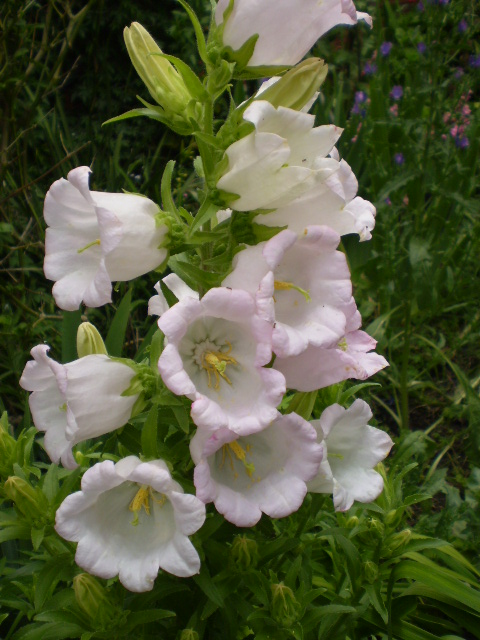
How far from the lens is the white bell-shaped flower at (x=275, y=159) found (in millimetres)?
1281

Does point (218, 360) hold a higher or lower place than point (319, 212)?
lower

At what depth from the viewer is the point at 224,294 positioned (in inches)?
48.9

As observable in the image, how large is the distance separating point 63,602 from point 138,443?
0.37 m

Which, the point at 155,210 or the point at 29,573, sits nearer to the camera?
the point at 155,210

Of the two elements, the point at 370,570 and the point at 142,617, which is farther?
the point at 370,570

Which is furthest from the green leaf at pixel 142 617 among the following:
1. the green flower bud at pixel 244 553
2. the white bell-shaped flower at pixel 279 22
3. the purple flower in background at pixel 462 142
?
the purple flower in background at pixel 462 142

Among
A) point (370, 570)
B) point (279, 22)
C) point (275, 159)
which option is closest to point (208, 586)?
point (370, 570)

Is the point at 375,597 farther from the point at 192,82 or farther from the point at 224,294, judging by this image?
the point at 192,82

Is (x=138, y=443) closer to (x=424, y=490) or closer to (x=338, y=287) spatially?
(x=338, y=287)

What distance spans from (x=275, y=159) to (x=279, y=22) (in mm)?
297

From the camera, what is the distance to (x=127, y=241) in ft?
4.43

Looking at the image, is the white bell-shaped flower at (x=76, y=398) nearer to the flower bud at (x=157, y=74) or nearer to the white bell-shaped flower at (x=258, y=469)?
the white bell-shaped flower at (x=258, y=469)

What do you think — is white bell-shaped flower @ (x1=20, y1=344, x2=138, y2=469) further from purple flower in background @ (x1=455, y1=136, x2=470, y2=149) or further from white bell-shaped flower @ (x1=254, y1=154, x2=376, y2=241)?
purple flower in background @ (x1=455, y1=136, x2=470, y2=149)

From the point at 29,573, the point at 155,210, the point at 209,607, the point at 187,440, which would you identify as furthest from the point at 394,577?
the point at 155,210
